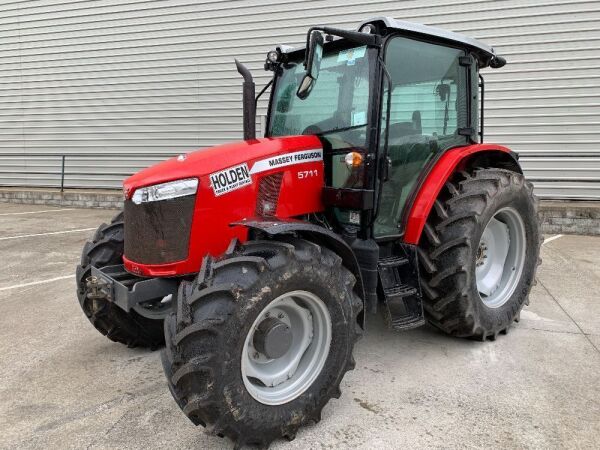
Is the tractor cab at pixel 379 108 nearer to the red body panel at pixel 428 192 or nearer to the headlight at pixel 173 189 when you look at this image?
the red body panel at pixel 428 192

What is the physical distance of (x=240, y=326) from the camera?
213 cm

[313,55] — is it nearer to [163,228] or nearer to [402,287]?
[163,228]

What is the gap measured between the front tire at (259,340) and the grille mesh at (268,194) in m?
0.40

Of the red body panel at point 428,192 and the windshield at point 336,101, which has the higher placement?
the windshield at point 336,101

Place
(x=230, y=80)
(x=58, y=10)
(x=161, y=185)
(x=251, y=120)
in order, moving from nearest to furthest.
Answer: (x=161, y=185), (x=251, y=120), (x=230, y=80), (x=58, y=10)

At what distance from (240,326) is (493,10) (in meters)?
8.09

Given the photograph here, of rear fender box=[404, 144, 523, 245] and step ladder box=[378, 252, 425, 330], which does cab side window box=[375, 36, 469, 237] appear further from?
step ladder box=[378, 252, 425, 330]

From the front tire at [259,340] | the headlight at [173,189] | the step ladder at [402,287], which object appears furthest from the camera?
the step ladder at [402,287]

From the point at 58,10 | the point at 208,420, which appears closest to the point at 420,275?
the point at 208,420

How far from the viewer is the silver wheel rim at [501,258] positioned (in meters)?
3.72

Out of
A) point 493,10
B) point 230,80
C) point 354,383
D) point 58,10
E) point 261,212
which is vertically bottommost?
point 354,383

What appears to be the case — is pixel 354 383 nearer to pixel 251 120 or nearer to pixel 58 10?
pixel 251 120

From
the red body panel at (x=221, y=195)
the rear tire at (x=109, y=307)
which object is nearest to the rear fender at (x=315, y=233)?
the red body panel at (x=221, y=195)

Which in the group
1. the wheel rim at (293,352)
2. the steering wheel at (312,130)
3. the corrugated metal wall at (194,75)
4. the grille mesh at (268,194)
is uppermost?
the corrugated metal wall at (194,75)
